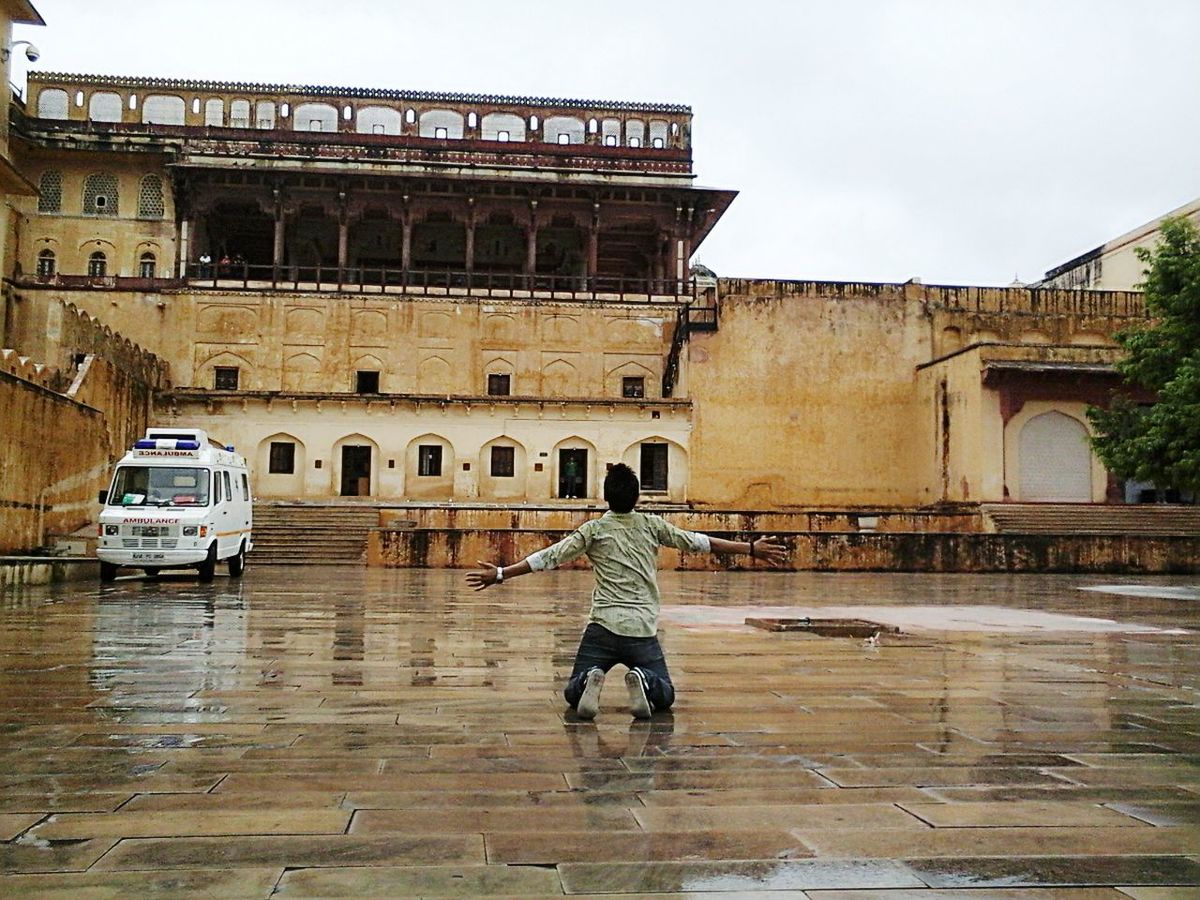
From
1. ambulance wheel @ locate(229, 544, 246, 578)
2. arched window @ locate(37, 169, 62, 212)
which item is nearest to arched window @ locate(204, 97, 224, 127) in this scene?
arched window @ locate(37, 169, 62, 212)

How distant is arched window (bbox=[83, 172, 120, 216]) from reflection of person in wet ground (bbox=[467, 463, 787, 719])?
146 ft

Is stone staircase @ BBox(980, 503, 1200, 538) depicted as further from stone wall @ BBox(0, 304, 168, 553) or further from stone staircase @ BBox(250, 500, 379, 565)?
stone wall @ BBox(0, 304, 168, 553)

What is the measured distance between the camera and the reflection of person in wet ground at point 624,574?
5.06m

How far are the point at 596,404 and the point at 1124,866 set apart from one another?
3314 cm

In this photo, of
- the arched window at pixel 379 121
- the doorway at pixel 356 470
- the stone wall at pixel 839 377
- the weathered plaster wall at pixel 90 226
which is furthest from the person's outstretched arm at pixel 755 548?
the arched window at pixel 379 121

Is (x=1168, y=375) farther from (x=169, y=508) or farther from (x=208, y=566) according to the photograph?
(x=169, y=508)

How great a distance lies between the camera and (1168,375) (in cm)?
1942

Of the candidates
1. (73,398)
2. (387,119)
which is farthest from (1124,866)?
(387,119)

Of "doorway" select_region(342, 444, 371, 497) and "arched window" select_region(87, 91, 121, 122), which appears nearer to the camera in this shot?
"doorway" select_region(342, 444, 371, 497)

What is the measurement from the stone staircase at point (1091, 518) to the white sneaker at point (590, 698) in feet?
90.6

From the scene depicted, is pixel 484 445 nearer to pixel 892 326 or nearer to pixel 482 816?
pixel 892 326

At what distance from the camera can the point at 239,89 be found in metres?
46.3

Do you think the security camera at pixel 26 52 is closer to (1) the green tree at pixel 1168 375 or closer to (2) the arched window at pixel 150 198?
(2) the arched window at pixel 150 198

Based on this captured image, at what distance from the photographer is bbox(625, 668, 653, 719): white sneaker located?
4855 mm
